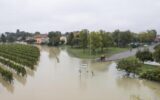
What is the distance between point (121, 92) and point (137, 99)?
9.63ft

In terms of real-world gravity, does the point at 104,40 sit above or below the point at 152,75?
above

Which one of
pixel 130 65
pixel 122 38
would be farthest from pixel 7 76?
pixel 122 38

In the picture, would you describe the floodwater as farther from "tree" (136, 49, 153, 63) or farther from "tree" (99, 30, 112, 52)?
"tree" (99, 30, 112, 52)

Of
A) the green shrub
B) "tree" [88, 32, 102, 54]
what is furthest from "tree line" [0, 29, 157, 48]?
the green shrub

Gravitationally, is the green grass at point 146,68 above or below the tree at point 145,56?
below

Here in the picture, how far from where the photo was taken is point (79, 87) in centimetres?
2842

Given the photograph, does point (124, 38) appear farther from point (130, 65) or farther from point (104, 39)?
point (130, 65)

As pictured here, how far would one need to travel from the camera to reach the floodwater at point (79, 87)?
24844 mm

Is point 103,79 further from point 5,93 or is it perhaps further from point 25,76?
point 5,93

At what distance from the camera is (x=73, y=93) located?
85.1 feet

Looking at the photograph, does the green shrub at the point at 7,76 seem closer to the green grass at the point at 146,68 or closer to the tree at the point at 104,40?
the green grass at the point at 146,68

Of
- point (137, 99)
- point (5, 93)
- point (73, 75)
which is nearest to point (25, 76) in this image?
point (73, 75)

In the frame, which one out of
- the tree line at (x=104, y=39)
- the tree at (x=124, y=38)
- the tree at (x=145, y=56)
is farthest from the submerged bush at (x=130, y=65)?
the tree at (x=124, y=38)

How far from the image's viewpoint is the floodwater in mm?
24844
